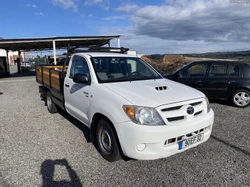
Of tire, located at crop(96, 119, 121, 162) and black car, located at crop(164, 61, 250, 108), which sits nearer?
tire, located at crop(96, 119, 121, 162)

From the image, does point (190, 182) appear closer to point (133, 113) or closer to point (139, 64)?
point (133, 113)

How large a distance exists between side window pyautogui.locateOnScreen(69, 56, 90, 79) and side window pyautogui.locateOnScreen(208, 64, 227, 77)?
15.4 ft

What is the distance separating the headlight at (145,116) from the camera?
2.68 meters

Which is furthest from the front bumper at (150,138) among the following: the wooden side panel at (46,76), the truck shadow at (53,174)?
the wooden side panel at (46,76)

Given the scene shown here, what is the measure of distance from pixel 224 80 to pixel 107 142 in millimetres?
5098

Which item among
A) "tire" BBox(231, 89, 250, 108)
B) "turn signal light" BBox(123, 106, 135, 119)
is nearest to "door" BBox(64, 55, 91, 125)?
"turn signal light" BBox(123, 106, 135, 119)

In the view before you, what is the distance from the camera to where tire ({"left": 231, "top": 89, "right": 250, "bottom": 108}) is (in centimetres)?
651

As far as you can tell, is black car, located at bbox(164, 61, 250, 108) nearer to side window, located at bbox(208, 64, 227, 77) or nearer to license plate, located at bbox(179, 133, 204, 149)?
side window, located at bbox(208, 64, 227, 77)

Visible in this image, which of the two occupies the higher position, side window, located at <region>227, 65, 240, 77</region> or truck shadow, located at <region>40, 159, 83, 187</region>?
side window, located at <region>227, 65, 240, 77</region>

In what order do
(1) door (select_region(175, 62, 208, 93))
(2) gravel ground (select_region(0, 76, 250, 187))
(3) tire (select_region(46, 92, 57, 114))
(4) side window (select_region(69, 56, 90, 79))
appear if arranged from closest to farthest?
(2) gravel ground (select_region(0, 76, 250, 187)), (4) side window (select_region(69, 56, 90, 79)), (3) tire (select_region(46, 92, 57, 114)), (1) door (select_region(175, 62, 208, 93))

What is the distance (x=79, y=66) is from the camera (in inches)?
165

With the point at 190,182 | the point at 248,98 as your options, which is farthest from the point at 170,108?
the point at 248,98

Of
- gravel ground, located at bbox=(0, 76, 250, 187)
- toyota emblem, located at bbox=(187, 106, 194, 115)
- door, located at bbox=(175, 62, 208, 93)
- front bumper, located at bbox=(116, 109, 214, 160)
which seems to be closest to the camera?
front bumper, located at bbox=(116, 109, 214, 160)

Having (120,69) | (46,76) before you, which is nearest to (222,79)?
(120,69)
